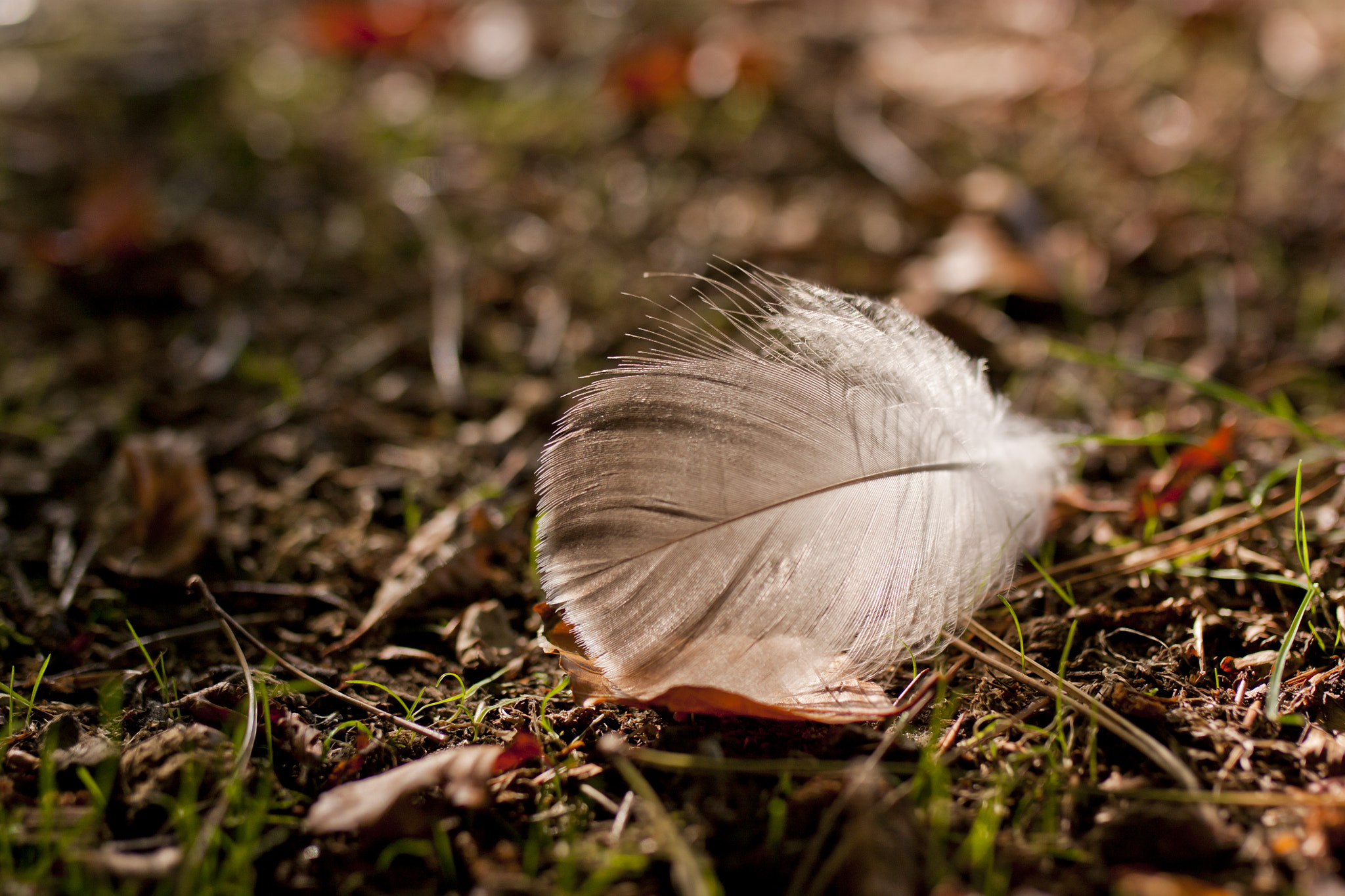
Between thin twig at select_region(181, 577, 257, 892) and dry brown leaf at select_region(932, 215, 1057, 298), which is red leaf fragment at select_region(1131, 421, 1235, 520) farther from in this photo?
thin twig at select_region(181, 577, 257, 892)

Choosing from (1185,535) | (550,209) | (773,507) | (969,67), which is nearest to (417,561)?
(773,507)

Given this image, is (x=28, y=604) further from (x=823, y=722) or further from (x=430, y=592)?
(x=823, y=722)

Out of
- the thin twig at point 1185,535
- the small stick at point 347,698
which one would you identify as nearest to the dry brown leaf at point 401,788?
the small stick at point 347,698

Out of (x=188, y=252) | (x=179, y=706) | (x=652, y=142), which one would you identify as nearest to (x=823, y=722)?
(x=179, y=706)

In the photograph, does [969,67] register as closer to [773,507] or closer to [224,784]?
[773,507]

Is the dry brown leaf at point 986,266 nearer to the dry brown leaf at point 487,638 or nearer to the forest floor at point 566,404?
the forest floor at point 566,404

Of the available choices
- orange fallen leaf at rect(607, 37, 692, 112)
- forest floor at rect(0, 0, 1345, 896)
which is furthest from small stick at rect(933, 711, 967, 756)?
orange fallen leaf at rect(607, 37, 692, 112)
